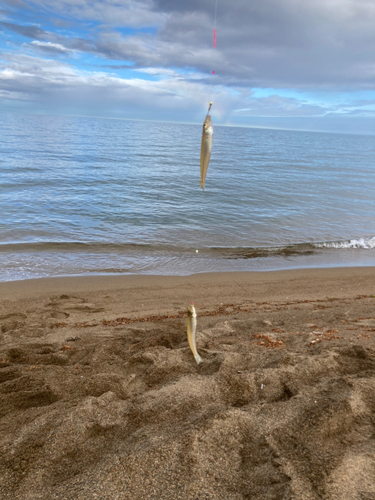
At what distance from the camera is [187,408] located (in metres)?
3.36

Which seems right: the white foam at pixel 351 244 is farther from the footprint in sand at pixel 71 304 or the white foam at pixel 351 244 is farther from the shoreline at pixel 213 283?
the footprint in sand at pixel 71 304

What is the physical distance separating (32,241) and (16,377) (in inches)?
340

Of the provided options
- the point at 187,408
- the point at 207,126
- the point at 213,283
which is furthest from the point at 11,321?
the point at 207,126

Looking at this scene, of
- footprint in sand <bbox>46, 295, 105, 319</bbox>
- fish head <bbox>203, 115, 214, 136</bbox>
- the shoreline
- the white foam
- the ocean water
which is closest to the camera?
fish head <bbox>203, 115, 214, 136</bbox>

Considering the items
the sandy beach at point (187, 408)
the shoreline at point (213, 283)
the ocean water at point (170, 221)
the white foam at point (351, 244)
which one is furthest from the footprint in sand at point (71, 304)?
the white foam at point (351, 244)

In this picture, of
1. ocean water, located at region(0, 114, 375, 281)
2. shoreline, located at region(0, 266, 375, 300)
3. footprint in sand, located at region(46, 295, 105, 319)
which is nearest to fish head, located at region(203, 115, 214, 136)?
footprint in sand, located at region(46, 295, 105, 319)

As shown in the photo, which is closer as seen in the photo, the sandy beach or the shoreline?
the sandy beach

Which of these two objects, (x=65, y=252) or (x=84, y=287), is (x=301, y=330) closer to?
(x=84, y=287)

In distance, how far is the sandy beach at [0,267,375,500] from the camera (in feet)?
8.23

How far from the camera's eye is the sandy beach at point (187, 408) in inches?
98.7

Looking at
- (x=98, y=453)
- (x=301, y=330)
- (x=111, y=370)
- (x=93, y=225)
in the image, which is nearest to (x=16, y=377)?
(x=111, y=370)

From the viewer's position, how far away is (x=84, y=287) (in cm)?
866

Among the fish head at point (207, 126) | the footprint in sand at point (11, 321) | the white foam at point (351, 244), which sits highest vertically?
the fish head at point (207, 126)

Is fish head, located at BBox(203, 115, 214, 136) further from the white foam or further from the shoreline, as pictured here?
the white foam
